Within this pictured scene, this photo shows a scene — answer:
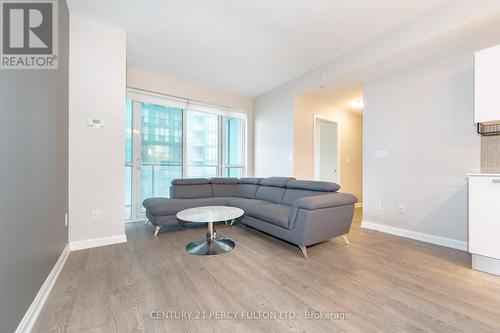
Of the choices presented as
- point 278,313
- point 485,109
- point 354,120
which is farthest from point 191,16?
point 354,120

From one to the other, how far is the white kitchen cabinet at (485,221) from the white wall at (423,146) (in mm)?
674

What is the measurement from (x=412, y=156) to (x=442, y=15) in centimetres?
165

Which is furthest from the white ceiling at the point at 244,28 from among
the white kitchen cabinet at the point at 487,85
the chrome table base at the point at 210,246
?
the chrome table base at the point at 210,246

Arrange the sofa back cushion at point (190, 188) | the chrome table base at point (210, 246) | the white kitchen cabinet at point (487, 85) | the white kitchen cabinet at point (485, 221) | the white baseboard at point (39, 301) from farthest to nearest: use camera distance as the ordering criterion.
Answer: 1. the sofa back cushion at point (190, 188)
2. the chrome table base at point (210, 246)
3. the white kitchen cabinet at point (487, 85)
4. the white kitchen cabinet at point (485, 221)
5. the white baseboard at point (39, 301)

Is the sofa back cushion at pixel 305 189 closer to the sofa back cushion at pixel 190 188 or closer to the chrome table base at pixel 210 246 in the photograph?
the chrome table base at pixel 210 246

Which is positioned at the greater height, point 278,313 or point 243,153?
point 243,153

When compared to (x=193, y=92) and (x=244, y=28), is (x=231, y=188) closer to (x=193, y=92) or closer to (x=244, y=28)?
(x=193, y=92)

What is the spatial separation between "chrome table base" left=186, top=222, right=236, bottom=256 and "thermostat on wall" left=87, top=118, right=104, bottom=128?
1790 mm

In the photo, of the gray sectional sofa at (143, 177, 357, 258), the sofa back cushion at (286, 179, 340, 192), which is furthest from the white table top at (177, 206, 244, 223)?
the sofa back cushion at (286, 179, 340, 192)

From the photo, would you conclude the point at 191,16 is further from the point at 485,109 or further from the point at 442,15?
the point at 485,109

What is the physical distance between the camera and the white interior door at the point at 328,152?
515 cm

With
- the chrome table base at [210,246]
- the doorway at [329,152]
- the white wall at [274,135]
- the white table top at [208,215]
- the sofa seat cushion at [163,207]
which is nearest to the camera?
the white table top at [208,215]

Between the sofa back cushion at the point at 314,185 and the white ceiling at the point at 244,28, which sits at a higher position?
the white ceiling at the point at 244,28

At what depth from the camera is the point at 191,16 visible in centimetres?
242
